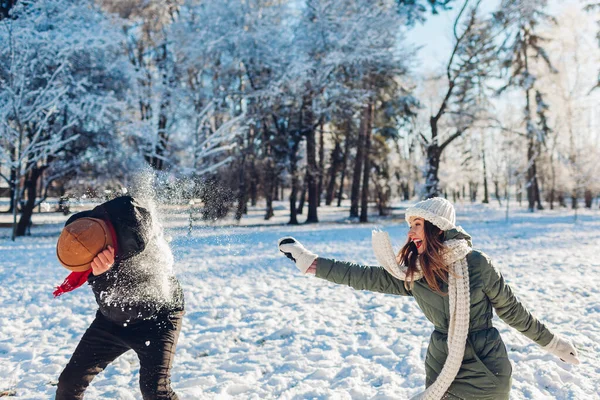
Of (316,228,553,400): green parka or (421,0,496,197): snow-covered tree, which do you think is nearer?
(316,228,553,400): green parka

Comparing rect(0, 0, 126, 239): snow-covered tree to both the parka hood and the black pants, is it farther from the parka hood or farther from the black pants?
the parka hood

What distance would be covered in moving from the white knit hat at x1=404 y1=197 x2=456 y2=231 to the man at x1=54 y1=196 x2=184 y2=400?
150cm

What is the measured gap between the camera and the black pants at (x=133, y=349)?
2.38m

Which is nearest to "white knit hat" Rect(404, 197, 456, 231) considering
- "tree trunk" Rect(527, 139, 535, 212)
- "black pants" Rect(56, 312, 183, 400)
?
"black pants" Rect(56, 312, 183, 400)

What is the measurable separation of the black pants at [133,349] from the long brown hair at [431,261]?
1.45 m

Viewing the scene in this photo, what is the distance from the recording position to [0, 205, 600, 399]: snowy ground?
3.73m

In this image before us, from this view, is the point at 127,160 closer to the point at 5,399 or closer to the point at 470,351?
the point at 5,399

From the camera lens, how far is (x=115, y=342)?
8.27ft

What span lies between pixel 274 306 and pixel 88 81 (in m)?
13.1

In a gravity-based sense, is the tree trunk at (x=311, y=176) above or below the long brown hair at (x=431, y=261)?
above

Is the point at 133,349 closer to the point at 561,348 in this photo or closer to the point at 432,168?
the point at 561,348

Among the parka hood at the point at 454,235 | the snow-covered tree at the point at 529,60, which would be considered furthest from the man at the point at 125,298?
the snow-covered tree at the point at 529,60

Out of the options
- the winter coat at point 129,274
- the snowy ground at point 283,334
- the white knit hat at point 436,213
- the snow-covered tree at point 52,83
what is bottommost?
the snowy ground at point 283,334

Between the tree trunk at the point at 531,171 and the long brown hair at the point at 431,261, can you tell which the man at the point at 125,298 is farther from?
the tree trunk at the point at 531,171
